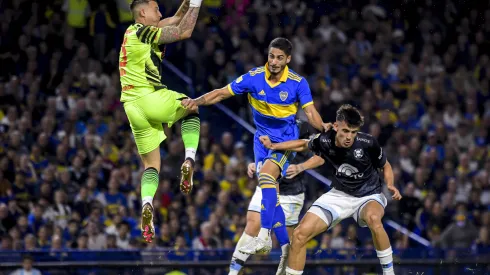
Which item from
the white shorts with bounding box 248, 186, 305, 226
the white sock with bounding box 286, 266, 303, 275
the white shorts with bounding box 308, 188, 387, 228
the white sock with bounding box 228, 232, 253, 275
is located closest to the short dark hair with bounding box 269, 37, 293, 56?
the white shorts with bounding box 308, 188, 387, 228

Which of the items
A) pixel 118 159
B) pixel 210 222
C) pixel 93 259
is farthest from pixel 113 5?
pixel 93 259

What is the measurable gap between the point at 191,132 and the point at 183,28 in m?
1.10

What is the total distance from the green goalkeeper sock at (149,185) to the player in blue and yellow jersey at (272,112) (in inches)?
29.5

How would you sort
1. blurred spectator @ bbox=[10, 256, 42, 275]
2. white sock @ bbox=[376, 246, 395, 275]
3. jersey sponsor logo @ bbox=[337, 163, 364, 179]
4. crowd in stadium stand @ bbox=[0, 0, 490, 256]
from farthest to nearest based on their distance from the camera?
crowd in stadium stand @ bbox=[0, 0, 490, 256] → blurred spectator @ bbox=[10, 256, 42, 275] → jersey sponsor logo @ bbox=[337, 163, 364, 179] → white sock @ bbox=[376, 246, 395, 275]

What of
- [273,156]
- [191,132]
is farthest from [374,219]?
[191,132]

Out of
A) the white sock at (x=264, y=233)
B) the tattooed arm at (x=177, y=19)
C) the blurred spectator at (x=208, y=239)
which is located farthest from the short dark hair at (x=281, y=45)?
the blurred spectator at (x=208, y=239)

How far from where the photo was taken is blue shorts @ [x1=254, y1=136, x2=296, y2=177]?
32.7ft

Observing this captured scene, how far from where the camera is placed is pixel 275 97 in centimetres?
991

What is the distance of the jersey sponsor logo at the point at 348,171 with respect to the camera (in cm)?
984

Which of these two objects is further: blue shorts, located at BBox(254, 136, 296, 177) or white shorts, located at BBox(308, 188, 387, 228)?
blue shorts, located at BBox(254, 136, 296, 177)

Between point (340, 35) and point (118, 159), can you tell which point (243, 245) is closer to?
point (118, 159)

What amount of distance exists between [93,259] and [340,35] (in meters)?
7.48

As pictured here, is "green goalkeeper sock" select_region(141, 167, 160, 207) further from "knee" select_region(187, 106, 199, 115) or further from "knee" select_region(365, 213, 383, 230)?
"knee" select_region(365, 213, 383, 230)

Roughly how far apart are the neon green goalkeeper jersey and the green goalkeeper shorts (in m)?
0.07
